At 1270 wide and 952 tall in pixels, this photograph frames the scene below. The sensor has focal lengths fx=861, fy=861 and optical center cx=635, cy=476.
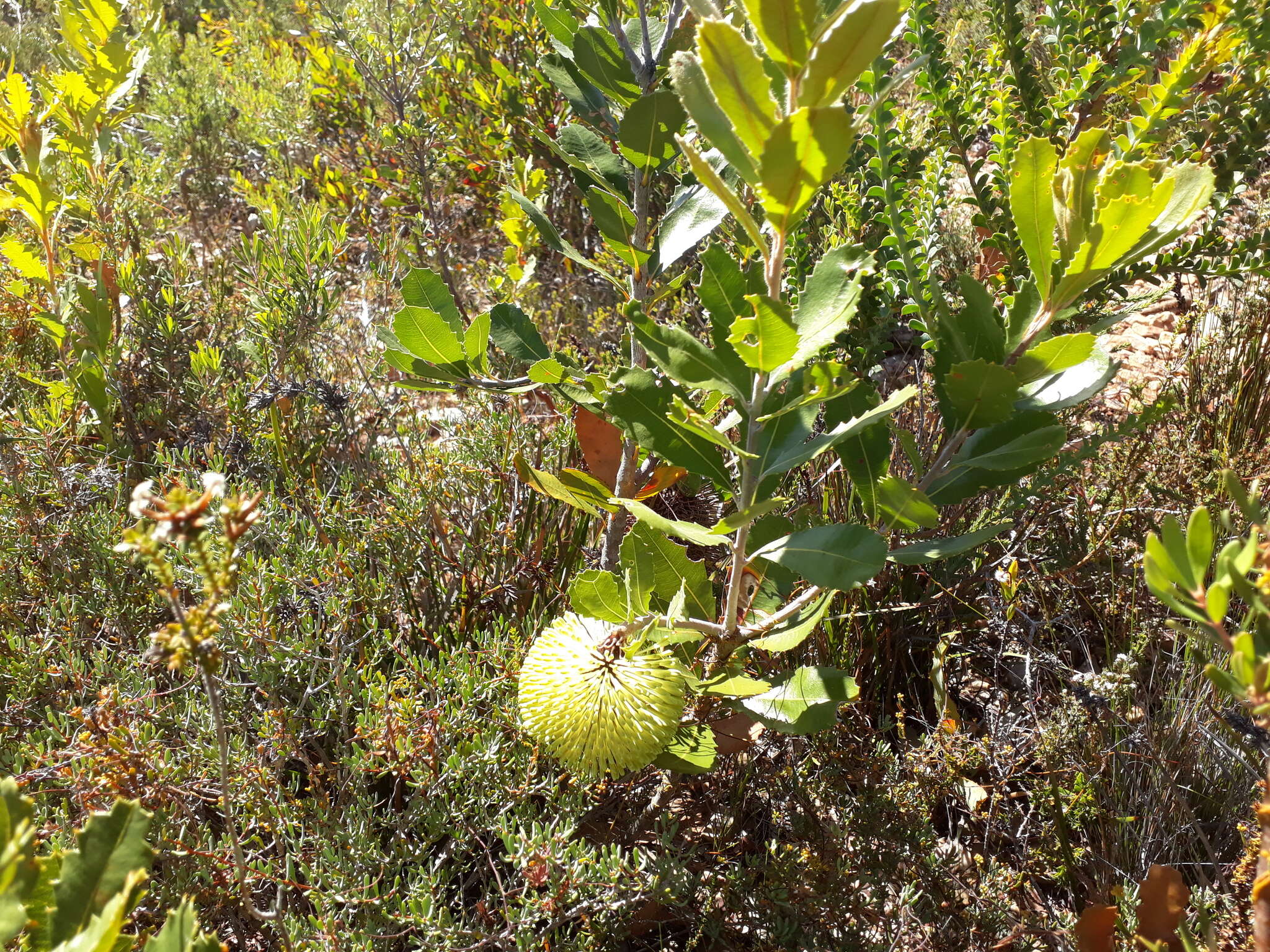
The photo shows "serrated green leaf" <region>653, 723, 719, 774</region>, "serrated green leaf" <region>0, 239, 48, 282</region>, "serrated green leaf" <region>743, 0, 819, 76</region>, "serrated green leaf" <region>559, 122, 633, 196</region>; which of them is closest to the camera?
"serrated green leaf" <region>743, 0, 819, 76</region>

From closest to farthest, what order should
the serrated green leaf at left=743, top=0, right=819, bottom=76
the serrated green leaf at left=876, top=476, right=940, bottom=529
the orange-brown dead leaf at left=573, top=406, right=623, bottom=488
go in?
1. the serrated green leaf at left=743, top=0, right=819, bottom=76
2. the serrated green leaf at left=876, top=476, right=940, bottom=529
3. the orange-brown dead leaf at left=573, top=406, right=623, bottom=488

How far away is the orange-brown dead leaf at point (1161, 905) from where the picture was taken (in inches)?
50.8

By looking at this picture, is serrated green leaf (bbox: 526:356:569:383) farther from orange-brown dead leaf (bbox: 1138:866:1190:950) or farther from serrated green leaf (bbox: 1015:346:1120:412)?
orange-brown dead leaf (bbox: 1138:866:1190:950)

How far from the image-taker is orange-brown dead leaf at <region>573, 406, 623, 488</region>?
167 centimetres

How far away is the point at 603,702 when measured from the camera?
112cm

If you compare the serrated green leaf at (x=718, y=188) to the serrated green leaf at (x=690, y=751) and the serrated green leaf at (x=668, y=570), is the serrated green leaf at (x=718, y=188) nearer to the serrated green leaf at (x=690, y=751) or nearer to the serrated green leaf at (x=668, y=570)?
the serrated green leaf at (x=668, y=570)

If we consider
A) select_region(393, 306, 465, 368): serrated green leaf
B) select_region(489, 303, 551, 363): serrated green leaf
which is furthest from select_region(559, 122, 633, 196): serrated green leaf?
select_region(393, 306, 465, 368): serrated green leaf

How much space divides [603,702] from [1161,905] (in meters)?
0.92

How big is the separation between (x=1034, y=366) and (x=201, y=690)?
154 cm

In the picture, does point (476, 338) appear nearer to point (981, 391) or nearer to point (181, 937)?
point (981, 391)

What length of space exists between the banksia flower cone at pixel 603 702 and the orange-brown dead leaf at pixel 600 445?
1.69 ft

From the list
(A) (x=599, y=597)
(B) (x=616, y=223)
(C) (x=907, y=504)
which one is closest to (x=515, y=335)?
(B) (x=616, y=223)

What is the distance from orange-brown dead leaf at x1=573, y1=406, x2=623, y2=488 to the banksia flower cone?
1.69 feet

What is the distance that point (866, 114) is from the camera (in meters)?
0.89
